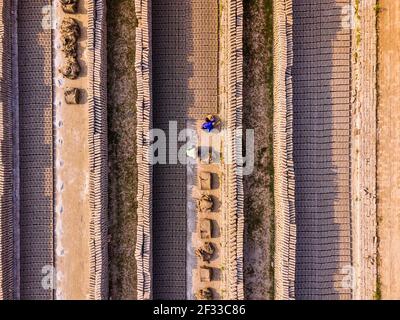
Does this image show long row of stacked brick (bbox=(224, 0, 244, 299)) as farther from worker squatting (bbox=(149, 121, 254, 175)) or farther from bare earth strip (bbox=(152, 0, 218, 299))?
bare earth strip (bbox=(152, 0, 218, 299))

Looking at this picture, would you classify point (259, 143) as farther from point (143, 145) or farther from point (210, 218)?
point (143, 145)

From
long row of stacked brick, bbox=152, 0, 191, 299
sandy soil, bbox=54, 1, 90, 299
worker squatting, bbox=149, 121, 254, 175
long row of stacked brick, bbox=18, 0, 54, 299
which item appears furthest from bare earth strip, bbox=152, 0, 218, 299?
long row of stacked brick, bbox=18, 0, 54, 299

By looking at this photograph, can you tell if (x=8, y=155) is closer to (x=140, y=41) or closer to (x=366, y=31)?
(x=140, y=41)

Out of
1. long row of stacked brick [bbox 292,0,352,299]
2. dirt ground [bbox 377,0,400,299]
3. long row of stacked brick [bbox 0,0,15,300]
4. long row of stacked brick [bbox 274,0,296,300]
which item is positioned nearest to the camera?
long row of stacked brick [bbox 274,0,296,300]

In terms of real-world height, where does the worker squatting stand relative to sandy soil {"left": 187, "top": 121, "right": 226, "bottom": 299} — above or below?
above

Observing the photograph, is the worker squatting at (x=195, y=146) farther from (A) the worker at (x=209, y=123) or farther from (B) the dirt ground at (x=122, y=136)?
(B) the dirt ground at (x=122, y=136)

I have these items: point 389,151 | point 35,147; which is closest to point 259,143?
point 389,151

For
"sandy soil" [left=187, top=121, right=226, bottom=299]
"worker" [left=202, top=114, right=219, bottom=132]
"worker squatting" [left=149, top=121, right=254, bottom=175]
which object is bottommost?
"sandy soil" [left=187, top=121, right=226, bottom=299]
